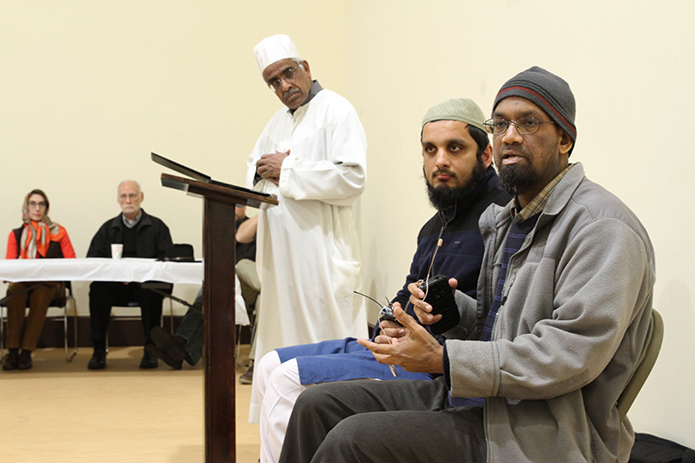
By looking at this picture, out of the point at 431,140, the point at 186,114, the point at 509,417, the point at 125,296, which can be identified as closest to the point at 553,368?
the point at 509,417

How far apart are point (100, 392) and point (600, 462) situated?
12.8ft

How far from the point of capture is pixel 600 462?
1331 millimetres

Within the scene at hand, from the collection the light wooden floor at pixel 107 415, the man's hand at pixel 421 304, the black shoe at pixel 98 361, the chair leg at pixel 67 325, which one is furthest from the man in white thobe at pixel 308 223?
the chair leg at pixel 67 325

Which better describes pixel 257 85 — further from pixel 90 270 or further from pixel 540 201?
pixel 540 201

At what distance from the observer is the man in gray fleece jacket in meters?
1.30

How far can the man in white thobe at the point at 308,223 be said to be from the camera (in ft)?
10.5

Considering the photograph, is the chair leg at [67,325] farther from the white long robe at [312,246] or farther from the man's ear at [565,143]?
the man's ear at [565,143]

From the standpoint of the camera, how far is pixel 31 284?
18.6 ft

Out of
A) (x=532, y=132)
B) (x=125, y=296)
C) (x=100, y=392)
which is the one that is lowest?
(x=100, y=392)

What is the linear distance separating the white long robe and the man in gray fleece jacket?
5.28 feet

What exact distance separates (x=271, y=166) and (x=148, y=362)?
2927mm

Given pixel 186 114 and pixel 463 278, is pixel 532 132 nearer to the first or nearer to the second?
pixel 463 278

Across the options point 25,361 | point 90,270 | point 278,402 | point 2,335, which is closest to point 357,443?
point 278,402

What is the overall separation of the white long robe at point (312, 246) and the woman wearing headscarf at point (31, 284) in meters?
3.02
